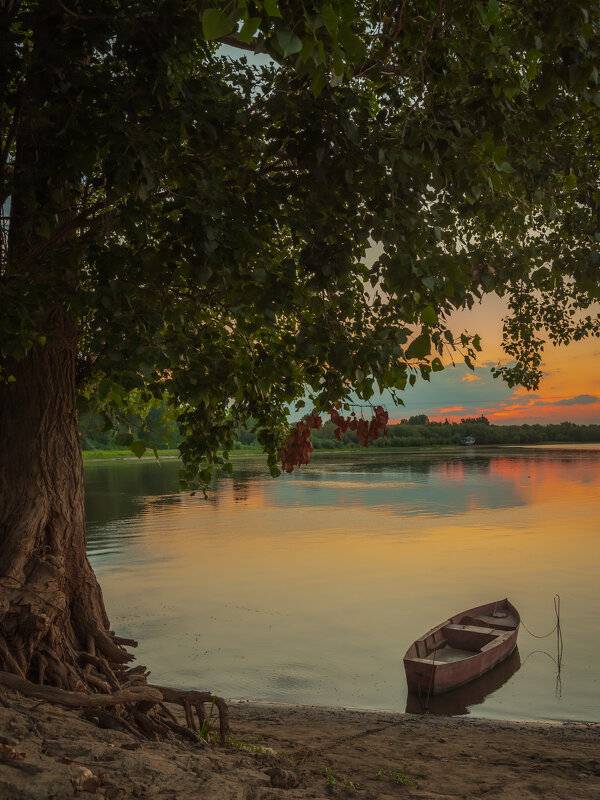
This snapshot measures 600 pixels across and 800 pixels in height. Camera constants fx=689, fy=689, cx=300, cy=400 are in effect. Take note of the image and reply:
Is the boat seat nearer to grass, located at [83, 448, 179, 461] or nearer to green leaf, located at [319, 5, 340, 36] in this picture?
green leaf, located at [319, 5, 340, 36]

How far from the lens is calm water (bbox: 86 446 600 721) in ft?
53.7

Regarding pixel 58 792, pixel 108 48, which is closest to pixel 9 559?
pixel 58 792

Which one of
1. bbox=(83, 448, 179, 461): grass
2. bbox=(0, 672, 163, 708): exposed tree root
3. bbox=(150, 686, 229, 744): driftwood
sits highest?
bbox=(0, 672, 163, 708): exposed tree root

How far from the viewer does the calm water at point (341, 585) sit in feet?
53.7

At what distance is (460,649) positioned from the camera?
1534cm

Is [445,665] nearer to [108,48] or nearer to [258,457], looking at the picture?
[108,48]

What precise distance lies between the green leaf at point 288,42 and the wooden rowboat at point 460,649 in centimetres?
1260

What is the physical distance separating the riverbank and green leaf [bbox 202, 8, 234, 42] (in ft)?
12.3

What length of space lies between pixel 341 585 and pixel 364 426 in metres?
23.1

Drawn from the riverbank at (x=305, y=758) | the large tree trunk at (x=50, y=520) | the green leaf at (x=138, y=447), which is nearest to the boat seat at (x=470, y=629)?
the riverbank at (x=305, y=758)

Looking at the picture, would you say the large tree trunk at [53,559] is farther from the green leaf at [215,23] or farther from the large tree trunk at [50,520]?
the green leaf at [215,23]

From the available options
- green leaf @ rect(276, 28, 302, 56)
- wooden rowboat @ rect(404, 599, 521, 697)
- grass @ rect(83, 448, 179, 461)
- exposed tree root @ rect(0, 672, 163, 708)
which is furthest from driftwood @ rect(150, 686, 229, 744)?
grass @ rect(83, 448, 179, 461)

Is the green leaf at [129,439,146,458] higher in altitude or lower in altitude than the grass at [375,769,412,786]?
higher

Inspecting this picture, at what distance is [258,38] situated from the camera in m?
3.36
